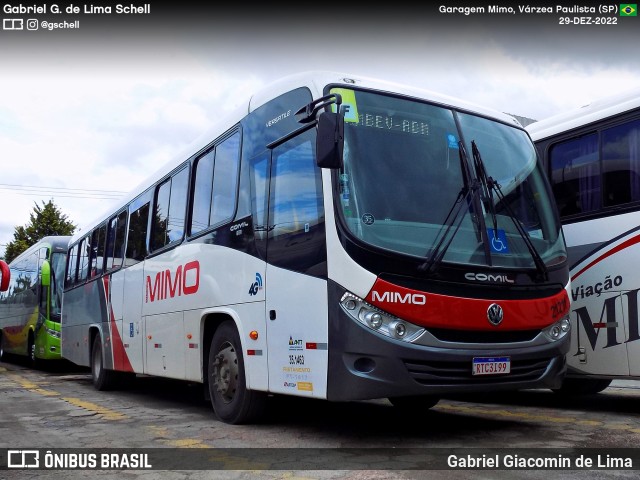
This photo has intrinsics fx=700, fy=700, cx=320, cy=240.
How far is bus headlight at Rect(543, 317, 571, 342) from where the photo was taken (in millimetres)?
6107

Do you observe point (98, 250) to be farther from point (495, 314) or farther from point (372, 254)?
point (495, 314)

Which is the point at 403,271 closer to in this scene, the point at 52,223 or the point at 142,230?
the point at 142,230

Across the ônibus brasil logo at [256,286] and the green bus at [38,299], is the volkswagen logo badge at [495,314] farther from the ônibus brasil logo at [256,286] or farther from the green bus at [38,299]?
the green bus at [38,299]

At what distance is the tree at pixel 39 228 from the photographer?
47.6 m

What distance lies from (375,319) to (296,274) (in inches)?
36.6

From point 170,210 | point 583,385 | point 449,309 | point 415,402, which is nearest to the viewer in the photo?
point 449,309

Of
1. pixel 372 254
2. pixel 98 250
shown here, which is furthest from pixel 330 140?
pixel 98 250

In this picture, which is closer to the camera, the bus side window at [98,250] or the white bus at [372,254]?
the white bus at [372,254]

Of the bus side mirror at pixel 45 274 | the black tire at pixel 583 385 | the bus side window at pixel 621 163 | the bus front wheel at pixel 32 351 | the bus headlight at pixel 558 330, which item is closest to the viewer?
the bus headlight at pixel 558 330

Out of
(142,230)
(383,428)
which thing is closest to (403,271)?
(383,428)

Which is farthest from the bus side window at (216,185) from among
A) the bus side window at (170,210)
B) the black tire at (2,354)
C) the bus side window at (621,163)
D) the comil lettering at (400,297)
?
the black tire at (2,354)

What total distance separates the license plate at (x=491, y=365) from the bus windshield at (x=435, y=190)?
780 mm

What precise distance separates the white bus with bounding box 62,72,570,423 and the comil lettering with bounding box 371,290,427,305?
0.04 feet

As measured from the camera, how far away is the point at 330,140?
213 inches
